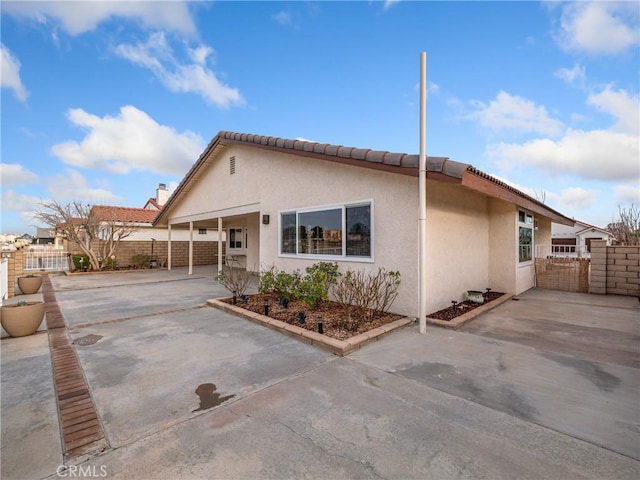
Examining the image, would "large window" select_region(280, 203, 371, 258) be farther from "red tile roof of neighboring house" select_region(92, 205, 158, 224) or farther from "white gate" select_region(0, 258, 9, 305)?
"red tile roof of neighboring house" select_region(92, 205, 158, 224)

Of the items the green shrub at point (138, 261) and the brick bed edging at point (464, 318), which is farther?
the green shrub at point (138, 261)

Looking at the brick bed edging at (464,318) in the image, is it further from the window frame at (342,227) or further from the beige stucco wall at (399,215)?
the window frame at (342,227)

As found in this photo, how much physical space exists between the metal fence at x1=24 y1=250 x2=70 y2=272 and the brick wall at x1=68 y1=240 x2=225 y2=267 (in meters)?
0.76

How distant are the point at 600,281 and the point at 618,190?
14.1m

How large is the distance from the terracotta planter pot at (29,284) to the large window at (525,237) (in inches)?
642

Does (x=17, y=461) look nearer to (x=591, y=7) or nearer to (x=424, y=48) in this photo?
(x=424, y=48)

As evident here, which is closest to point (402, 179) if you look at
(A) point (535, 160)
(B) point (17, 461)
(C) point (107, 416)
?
(C) point (107, 416)

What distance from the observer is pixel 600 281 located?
941 centimetres

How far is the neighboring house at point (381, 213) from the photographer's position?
6.31 metres

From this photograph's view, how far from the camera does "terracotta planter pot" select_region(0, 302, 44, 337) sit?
562 centimetres

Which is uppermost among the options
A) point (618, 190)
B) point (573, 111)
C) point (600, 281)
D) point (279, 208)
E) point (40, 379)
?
point (573, 111)

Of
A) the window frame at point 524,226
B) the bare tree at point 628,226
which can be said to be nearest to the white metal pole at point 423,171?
the window frame at point 524,226

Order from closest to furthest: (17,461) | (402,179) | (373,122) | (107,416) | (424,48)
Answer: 1. (17,461)
2. (107,416)
3. (424,48)
4. (402,179)
5. (373,122)

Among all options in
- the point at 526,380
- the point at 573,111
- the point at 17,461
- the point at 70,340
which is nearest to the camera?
the point at 17,461
